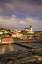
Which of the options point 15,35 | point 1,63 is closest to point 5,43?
point 1,63

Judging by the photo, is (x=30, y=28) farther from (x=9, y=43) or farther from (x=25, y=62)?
(x=25, y=62)

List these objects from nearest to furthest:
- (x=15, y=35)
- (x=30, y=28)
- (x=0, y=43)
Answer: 1. (x=0, y=43)
2. (x=15, y=35)
3. (x=30, y=28)

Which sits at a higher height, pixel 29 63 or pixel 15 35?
pixel 15 35

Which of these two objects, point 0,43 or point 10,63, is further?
point 0,43

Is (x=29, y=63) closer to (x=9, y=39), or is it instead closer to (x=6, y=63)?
(x=6, y=63)

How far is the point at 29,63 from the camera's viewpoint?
20234mm

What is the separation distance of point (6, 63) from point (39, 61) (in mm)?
4854

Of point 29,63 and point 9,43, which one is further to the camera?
point 9,43

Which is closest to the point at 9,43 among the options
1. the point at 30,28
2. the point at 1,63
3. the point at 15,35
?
the point at 1,63

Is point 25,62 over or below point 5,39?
below

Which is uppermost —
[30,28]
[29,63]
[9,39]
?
[30,28]

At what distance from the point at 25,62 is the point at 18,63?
3.45 ft

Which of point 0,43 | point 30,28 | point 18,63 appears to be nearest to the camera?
point 18,63

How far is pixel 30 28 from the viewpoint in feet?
516
